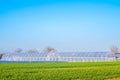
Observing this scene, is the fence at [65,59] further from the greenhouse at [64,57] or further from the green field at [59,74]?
the green field at [59,74]

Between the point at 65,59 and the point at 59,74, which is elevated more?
the point at 65,59

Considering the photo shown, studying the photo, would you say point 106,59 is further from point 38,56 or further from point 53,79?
point 53,79

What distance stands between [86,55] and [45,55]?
1306cm

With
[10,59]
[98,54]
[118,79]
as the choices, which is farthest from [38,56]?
[118,79]

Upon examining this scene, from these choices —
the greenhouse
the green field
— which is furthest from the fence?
the green field

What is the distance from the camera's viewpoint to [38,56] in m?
86.1

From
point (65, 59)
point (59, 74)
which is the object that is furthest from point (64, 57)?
point (59, 74)

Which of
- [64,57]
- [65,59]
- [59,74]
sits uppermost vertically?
[64,57]

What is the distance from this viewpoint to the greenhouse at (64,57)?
8075 cm

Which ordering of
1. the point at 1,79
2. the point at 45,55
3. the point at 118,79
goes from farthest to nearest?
the point at 45,55 → the point at 118,79 → the point at 1,79

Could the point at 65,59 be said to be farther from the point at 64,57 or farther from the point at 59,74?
the point at 59,74

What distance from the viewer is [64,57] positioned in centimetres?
8450

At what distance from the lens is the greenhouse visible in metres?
80.8

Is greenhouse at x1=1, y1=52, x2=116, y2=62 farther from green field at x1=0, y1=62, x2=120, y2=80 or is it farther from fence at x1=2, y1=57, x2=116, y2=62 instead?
green field at x1=0, y1=62, x2=120, y2=80
